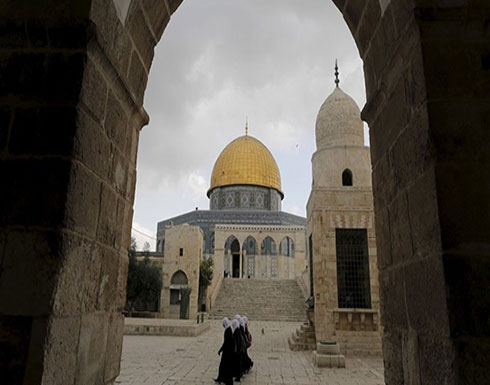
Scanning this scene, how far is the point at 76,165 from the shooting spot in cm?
185

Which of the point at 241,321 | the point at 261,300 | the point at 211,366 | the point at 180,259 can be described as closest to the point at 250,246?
the point at 261,300

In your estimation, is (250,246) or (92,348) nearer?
(92,348)

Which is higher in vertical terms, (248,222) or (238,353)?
(248,222)

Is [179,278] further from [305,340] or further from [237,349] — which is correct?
[237,349]

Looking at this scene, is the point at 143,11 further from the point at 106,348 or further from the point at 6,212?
the point at 106,348

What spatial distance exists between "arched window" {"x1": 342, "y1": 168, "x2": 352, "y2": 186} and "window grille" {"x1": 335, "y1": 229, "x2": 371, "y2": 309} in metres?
1.99

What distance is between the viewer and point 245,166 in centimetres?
3462

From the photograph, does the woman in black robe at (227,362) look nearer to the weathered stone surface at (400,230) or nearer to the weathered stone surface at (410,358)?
the weathered stone surface at (410,358)

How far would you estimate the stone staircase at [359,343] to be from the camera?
999 cm

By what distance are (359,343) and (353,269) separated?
1.93 metres

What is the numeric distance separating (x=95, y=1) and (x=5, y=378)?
1.81 meters

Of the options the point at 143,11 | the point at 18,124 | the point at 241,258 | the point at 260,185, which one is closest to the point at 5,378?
the point at 18,124

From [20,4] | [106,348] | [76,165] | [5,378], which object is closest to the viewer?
[5,378]

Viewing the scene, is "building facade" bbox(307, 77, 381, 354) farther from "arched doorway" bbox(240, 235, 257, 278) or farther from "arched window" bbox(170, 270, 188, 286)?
"arched doorway" bbox(240, 235, 257, 278)
